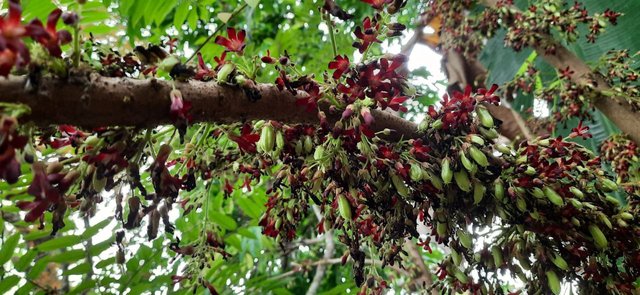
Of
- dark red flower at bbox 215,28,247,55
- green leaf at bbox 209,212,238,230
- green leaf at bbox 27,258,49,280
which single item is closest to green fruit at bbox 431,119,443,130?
dark red flower at bbox 215,28,247,55

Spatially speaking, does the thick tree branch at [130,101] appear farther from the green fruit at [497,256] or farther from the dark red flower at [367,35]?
the green fruit at [497,256]

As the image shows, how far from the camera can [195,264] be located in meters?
1.56

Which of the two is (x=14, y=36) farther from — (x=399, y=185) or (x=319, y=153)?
(x=399, y=185)

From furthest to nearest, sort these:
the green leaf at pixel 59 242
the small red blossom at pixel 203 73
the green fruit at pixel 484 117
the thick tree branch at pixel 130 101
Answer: the green leaf at pixel 59 242
the green fruit at pixel 484 117
the small red blossom at pixel 203 73
the thick tree branch at pixel 130 101

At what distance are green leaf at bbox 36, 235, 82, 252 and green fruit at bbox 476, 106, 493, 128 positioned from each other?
1.36 meters

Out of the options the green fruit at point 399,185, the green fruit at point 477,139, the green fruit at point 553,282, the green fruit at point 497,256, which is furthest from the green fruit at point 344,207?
the green fruit at point 553,282

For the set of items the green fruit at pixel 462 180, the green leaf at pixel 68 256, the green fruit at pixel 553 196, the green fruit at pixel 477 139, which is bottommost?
the green leaf at pixel 68 256

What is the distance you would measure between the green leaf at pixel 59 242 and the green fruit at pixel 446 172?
4.13 ft

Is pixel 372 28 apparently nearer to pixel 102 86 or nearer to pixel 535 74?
pixel 102 86

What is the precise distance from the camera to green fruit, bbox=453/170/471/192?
4.25ft

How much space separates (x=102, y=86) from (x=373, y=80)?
548 millimetres

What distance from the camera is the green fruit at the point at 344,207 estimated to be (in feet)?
4.18

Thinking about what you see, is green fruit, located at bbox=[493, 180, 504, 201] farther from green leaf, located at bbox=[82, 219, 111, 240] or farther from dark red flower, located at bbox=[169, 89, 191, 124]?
green leaf, located at bbox=[82, 219, 111, 240]

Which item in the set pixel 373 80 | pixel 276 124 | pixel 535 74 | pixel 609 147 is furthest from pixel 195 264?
pixel 535 74
